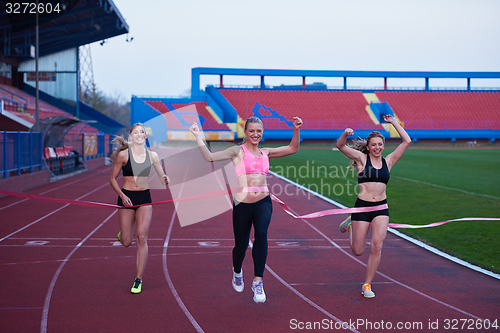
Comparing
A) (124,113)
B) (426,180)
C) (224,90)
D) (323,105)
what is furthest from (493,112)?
(124,113)

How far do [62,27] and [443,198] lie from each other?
104ft

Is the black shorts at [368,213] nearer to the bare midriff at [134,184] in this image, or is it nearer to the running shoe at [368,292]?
the running shoe at [368,292]

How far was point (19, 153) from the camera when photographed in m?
17.5

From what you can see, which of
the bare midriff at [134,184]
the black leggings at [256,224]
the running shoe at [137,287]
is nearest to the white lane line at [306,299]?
the black leggings at [256,224]

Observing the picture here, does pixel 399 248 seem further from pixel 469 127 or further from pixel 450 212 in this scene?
pixel 469 127

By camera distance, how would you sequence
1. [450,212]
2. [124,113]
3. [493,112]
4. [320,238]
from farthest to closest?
1. [124,113]
2. [493,112]
3. [450,212]
4. [320,238]

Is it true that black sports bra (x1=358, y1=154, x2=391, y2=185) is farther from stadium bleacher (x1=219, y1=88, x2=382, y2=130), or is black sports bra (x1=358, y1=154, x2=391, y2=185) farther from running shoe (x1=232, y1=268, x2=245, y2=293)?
stadium bleacher (x1=219, y1=88, x2=382, y2=130)

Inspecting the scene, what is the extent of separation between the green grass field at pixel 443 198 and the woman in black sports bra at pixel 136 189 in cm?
499

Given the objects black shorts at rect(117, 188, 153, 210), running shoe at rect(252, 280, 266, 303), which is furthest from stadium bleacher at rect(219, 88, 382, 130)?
running shoe at rect(252, 280, 266, 303)

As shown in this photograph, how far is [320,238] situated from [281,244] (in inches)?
39.3

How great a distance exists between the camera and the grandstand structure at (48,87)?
65.1 feet

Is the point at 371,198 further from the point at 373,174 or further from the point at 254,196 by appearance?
the point at 254,196

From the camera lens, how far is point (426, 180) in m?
21.3

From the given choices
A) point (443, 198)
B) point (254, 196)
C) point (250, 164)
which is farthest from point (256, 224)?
point (443, 198)
